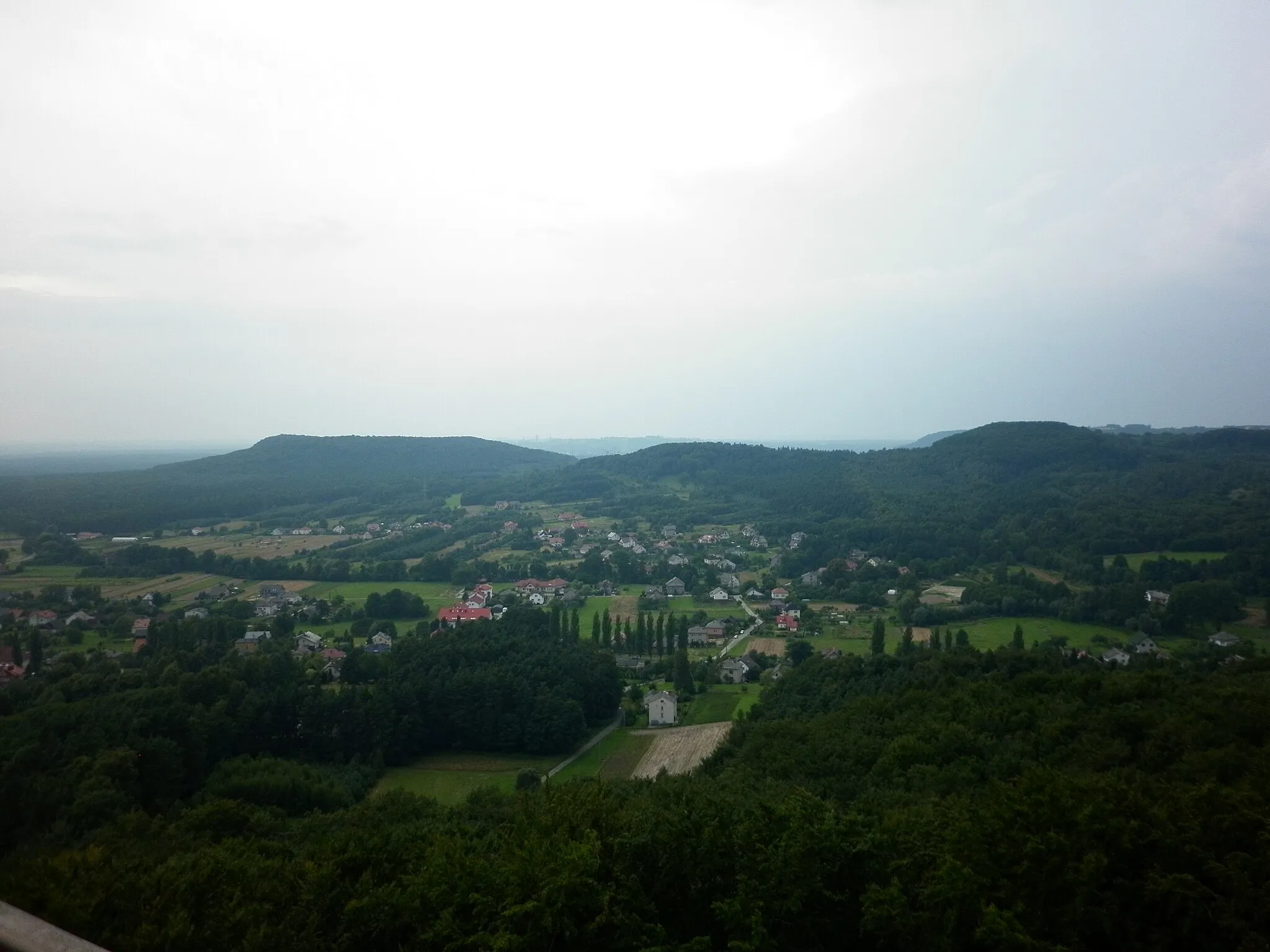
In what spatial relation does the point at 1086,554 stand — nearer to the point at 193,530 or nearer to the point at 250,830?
the point at 250,830

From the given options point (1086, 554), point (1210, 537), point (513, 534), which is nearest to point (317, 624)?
point (513, 534)

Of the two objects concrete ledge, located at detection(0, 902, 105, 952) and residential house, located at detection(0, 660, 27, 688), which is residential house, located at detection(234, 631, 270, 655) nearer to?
residential house, located at detection(0, 660, 27, 688)

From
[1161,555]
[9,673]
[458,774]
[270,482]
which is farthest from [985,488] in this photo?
[9,673]

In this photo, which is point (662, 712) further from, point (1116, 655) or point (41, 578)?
point (41, 578)

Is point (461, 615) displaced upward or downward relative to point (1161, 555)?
downward

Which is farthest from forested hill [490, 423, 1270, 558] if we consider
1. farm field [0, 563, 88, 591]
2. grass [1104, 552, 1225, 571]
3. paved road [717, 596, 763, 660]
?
farm field [0, 563, 88, 591]

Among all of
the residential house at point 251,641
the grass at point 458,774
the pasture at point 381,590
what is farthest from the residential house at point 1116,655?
the residential house at point 251,641
